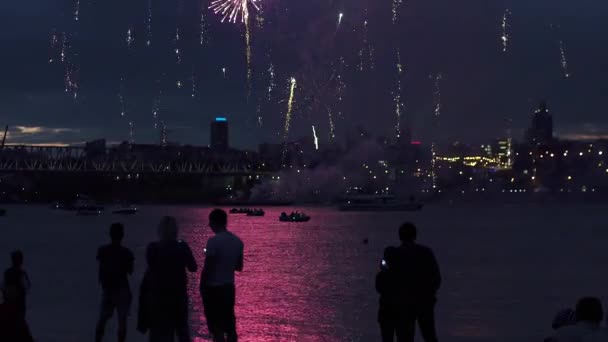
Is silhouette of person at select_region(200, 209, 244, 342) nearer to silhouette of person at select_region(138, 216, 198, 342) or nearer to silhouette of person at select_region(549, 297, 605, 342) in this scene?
silhouette of person at select_region(138, 216, 198, 342)

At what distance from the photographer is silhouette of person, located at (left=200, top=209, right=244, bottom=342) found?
37.8ft

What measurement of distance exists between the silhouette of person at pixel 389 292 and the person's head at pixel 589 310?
108 inches

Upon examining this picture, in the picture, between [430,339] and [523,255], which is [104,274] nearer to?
[430,339]

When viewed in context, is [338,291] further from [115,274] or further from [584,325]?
[584,325]

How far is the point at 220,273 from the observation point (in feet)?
37.9

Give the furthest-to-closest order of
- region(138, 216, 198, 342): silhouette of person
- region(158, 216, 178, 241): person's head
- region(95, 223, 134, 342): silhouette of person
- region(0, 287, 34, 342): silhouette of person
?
region(95, 223, 134, 342): silhouette of person, region(138, 216, 198, 342): silhouette of person, region(158, 216, 178, 241): person's head, region(0, 287, 34, 342): silhouette of person

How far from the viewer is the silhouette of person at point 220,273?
1152 cm

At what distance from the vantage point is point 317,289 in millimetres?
30578

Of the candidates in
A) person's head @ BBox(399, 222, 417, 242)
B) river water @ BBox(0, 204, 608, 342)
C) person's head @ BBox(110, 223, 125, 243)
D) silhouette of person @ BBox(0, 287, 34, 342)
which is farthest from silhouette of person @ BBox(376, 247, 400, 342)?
river water @ BBox(0, 204, 608, 342)

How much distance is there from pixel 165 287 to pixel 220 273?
0.72 metres

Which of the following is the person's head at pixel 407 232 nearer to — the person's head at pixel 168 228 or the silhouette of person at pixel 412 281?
the silhouette of person at pixel 412 281

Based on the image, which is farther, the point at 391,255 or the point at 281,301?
the point at 281,301

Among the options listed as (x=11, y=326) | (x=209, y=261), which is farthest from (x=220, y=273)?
(x=11, y=326)

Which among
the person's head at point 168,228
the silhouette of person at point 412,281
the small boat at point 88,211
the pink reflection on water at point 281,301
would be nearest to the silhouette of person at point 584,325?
the silhouette of person at point 412,281
